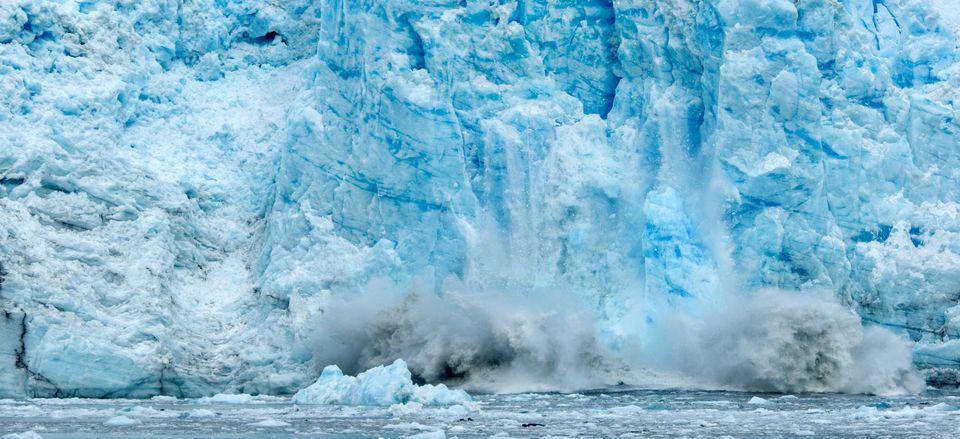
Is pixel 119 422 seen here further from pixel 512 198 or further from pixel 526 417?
pixel 512 198

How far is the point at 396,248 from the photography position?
23.8 metres

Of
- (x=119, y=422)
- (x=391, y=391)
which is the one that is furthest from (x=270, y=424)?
(x=391, y=391)

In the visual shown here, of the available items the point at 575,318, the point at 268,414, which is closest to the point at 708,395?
the point at 575,318

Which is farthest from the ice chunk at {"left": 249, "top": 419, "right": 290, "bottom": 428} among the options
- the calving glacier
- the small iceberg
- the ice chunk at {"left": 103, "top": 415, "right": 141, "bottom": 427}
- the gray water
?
the calving glacier

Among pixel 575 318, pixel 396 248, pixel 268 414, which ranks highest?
pixel 396 248

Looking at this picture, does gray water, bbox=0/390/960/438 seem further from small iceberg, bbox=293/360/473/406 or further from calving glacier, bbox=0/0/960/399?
calving glacier, bbox=0/0/960/399

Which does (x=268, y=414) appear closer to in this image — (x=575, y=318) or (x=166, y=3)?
(x=575, y=318)

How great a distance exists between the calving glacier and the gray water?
2388 millimetres

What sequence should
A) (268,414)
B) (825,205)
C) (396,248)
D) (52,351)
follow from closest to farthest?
(268,414), (52,351), (825,205), (396,248)

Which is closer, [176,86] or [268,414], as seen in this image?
[268,414]

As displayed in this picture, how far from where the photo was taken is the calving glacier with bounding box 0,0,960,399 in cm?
2158

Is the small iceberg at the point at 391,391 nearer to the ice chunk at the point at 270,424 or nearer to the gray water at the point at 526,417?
the gray water at the point at 526,417

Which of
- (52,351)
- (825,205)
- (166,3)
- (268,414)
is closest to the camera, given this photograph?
(268,414)

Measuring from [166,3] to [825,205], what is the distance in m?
14.2
